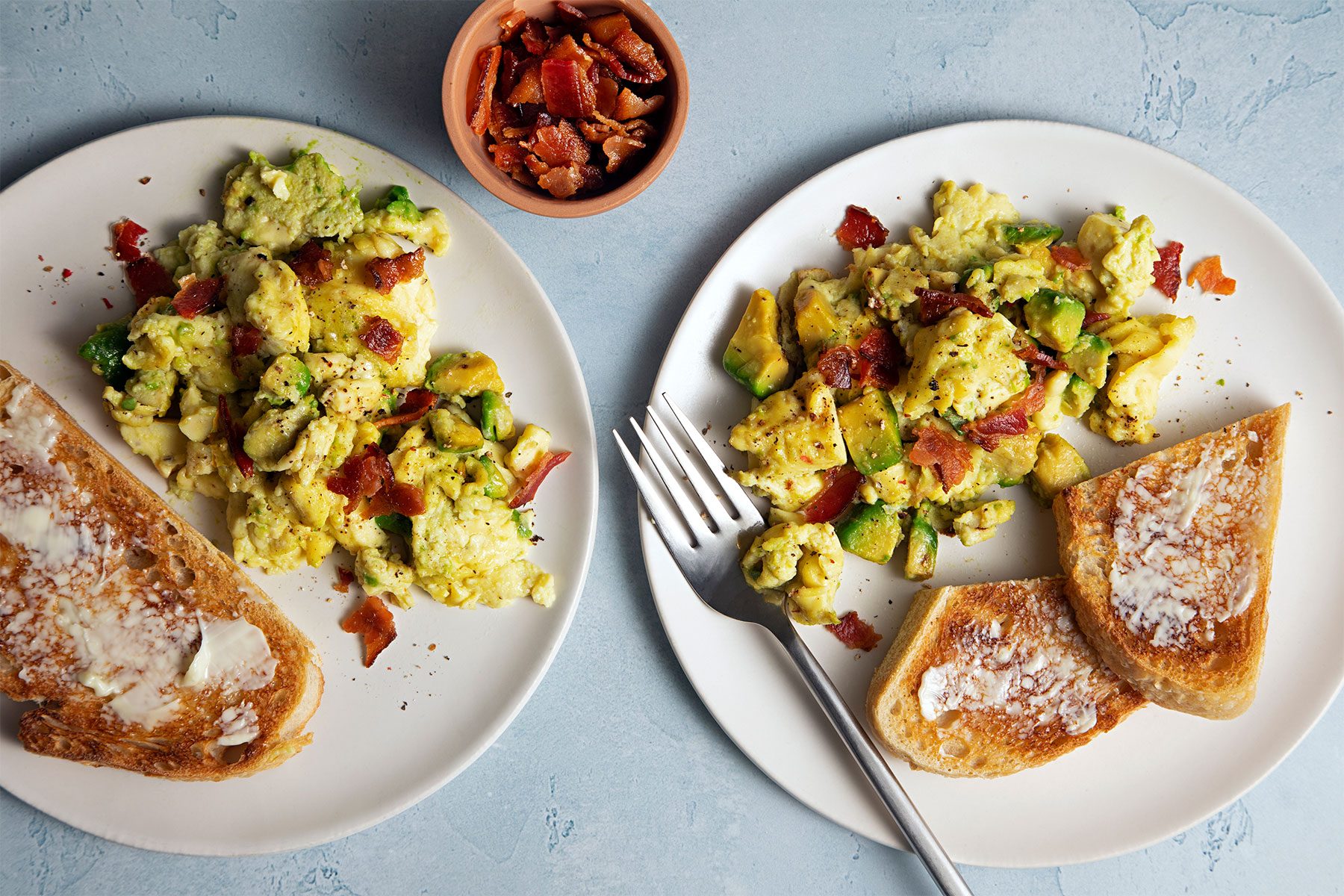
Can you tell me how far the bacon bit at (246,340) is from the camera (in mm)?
2252

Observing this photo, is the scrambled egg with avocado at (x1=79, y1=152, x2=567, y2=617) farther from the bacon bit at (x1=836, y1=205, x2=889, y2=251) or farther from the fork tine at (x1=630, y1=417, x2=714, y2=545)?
the bacon bit at (x1=836, y1=205, x2=889, y2=251)

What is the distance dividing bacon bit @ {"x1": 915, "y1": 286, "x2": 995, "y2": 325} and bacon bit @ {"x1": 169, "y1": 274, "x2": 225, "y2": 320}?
74.8 inches

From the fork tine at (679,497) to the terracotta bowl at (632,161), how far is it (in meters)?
0.63

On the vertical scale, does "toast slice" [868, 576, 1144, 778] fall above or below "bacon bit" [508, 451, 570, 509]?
below

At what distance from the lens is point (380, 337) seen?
7.59 feet

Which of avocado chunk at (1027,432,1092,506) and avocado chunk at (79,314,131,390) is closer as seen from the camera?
avocado chunk at (79,314,131,390)

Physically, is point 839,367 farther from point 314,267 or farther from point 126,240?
point 126,240

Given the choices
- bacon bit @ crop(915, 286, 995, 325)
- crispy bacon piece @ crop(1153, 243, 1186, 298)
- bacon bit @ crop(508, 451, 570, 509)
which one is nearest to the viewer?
bacon bit @ crop(915, 286, 995, 325)

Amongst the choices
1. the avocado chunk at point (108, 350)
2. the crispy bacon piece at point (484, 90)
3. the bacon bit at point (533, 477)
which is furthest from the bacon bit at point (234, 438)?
the crispy bacon piece at point (484, 90)

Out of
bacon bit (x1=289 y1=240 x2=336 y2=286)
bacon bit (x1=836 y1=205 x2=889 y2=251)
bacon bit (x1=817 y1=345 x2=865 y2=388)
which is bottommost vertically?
bacon bit (x1=289 y1=240 x2=336 y2=286)

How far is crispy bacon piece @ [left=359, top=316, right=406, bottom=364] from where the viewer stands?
7.57 feet

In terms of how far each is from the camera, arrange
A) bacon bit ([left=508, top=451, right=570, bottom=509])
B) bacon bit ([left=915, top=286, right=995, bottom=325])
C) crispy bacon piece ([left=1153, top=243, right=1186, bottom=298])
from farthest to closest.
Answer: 1. crispy bacon piece ([left=1153, top=243, right=1186, bottom=298])
2. bacon bit ([left=508, top=451, right=570, bottom=509])
3. bacon bit ([left=915, top=286, right=995, bottom=325])

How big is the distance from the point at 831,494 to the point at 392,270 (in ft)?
4.51

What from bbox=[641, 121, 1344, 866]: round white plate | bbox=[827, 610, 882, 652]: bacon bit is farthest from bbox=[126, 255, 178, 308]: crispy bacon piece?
bbox=[827, 610, 882, 652]: bacon bit
